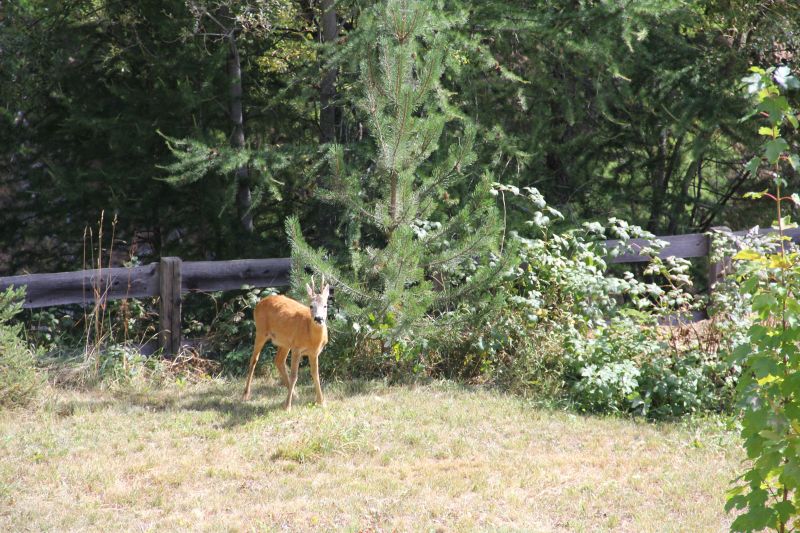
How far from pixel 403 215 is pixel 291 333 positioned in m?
1.77

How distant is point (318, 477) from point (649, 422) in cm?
307

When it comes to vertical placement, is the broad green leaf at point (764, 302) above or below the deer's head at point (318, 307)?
above

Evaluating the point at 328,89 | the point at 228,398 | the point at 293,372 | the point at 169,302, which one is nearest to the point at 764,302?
the point at 293,372

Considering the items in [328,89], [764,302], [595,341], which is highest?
[328,89]

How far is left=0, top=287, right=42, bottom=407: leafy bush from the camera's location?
23.3ft

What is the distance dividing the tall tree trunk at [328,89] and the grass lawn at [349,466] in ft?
13.3

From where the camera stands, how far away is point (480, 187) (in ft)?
27.8

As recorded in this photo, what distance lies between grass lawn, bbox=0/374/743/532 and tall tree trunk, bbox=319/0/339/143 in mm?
4053

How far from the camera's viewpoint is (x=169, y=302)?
28.2 feet

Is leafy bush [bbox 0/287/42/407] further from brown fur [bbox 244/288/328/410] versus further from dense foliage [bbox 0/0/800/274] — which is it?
dense foliage [bbox 0/0/800/274]

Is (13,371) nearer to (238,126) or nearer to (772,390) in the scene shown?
(238,126)

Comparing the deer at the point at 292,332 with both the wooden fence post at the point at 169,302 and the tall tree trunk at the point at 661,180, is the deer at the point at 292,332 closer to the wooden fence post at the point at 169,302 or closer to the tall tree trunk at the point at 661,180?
the wooden fence post at the point at 169,302

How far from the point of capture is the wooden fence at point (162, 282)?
8.06 meters

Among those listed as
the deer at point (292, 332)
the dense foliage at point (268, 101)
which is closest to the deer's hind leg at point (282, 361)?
the deer at point (292, 332)
